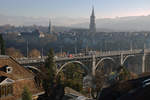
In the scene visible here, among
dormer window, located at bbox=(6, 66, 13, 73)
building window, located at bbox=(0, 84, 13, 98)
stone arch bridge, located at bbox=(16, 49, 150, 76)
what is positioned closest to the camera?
building window, located at bbox=(0, 84, 13, 98)

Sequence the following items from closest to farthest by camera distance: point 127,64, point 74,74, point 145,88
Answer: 1. point 145,88
2. point 74,74
3. point 127,64

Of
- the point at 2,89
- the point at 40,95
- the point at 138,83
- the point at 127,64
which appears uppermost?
the point at 138,83

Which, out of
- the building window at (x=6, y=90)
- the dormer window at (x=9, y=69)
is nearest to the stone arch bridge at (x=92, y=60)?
the dormer window at (x=9, y=69)

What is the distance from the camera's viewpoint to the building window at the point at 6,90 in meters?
9.22

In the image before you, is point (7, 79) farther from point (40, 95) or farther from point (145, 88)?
point (145, 88)

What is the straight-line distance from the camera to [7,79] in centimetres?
938

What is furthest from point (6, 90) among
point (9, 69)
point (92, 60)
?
point (92, 60)

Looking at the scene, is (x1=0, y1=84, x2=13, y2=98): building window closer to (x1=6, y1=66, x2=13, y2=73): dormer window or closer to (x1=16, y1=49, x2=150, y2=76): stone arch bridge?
(x1=6, y1=66, x2=13, y2=73): dormer window

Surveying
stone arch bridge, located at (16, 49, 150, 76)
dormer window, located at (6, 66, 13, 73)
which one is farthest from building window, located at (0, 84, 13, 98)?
stone arch bridge, located at (16, 49, 150, 76)

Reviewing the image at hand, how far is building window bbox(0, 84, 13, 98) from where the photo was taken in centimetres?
922

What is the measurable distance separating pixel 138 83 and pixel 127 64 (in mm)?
35038

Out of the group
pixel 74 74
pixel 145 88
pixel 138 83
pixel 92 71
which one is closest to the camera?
pixel 145 88

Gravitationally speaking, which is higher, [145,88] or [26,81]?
[145,88]

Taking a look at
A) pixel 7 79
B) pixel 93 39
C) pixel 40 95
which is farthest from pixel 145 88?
pixel 93 39
